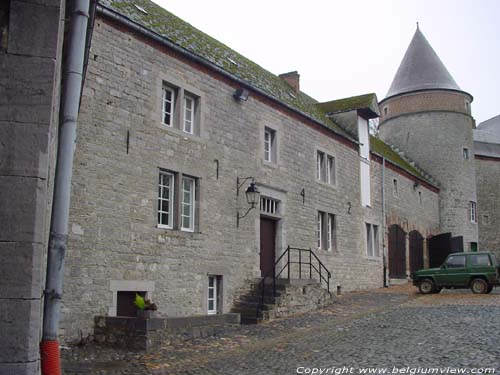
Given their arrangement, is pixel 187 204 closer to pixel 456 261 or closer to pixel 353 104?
pixel 456 261

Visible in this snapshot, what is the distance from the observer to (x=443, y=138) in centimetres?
3259

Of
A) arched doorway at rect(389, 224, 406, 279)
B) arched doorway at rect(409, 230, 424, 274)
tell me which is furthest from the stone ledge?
arched doorway at rect(409, 230, 424, 274)

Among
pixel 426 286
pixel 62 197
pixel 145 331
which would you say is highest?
pixel 62 197

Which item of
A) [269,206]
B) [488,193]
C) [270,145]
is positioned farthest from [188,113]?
[488,193]

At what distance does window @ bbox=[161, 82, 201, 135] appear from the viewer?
1304cm

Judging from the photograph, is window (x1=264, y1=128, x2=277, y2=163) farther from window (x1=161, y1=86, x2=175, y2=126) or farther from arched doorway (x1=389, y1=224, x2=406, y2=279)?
arched doorway (x1=389, y1=224, x2=406, y2=279)

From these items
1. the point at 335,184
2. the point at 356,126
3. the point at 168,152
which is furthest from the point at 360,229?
the point at 168,152

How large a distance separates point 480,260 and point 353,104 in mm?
8331

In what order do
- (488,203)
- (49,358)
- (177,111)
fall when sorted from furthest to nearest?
1. (488,203)
2. (177,111)
3. (49,358)

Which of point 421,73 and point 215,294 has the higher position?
point 421,73

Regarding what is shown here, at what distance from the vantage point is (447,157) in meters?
32.7

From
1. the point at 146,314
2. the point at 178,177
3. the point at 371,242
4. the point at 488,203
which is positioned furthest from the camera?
the point at 488,203

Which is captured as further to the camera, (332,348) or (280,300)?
(280,300)

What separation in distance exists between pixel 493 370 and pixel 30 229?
586cm
